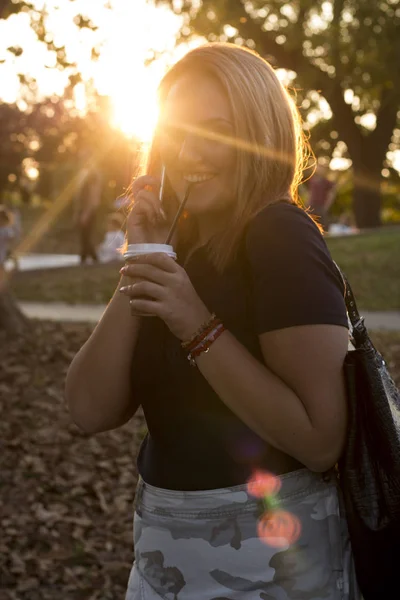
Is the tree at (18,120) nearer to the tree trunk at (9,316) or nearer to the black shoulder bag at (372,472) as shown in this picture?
the tree trunk at (9,316)

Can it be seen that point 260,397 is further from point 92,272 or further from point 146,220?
point 92,272

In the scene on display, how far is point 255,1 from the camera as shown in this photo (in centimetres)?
1806

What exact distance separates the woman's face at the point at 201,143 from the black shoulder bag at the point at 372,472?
39 centimetres

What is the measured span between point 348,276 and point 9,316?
21.8 feet

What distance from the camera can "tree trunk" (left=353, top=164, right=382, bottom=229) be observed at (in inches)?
965

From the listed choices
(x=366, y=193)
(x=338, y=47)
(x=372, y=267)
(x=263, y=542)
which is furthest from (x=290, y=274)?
(x=366, y=193)

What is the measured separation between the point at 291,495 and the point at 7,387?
5.65 meters

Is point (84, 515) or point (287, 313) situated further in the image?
point (84, 515)

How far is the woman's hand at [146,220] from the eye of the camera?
1902mm

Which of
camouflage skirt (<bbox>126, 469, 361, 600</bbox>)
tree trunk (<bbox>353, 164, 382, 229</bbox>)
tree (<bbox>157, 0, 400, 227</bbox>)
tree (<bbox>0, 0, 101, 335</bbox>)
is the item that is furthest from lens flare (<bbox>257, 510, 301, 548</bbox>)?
tree trunk (<bbox>353, 164, 382, 229</bbox>)

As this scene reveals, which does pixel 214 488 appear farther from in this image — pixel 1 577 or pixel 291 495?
pixel 1 577

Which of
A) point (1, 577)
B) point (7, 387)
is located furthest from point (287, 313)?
point (7, 387)

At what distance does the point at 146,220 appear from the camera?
1.93m

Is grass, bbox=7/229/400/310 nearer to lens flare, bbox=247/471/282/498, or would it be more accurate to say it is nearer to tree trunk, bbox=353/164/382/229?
tree trunk, bbox=353/164/382/229
